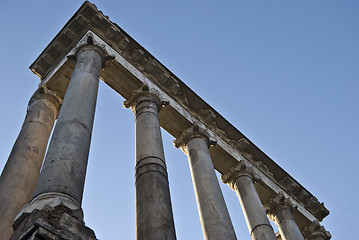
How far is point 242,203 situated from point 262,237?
3.89 meters

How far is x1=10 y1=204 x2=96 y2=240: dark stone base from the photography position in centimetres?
1218

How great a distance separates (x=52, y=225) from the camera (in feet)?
42.1

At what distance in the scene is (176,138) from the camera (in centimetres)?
3334

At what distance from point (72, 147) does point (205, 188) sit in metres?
12.4

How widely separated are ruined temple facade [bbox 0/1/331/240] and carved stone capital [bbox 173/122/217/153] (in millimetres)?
83

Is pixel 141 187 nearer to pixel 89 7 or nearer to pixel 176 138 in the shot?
pixel 176 138

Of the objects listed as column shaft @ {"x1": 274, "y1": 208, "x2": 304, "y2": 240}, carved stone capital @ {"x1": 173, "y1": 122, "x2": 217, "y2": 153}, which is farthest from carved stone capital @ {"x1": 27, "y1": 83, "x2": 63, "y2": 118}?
column shaft @ {"x1": 274, "y1": 208, "x2": 304, "y2": 240}

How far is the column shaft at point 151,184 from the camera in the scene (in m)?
18.8

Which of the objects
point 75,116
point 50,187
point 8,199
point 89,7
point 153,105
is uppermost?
point 89,7

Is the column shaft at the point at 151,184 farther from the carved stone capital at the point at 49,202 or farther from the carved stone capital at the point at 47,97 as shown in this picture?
the carved stone capital at the point at 47,97

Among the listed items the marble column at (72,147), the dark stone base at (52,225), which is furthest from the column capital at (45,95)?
the dark stone base at (52,225)

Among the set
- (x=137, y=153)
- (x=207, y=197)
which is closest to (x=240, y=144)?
(x=207, y=197)

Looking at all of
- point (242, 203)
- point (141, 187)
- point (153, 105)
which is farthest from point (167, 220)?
point (242, 203)

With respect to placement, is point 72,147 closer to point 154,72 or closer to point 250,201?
point 154,72
